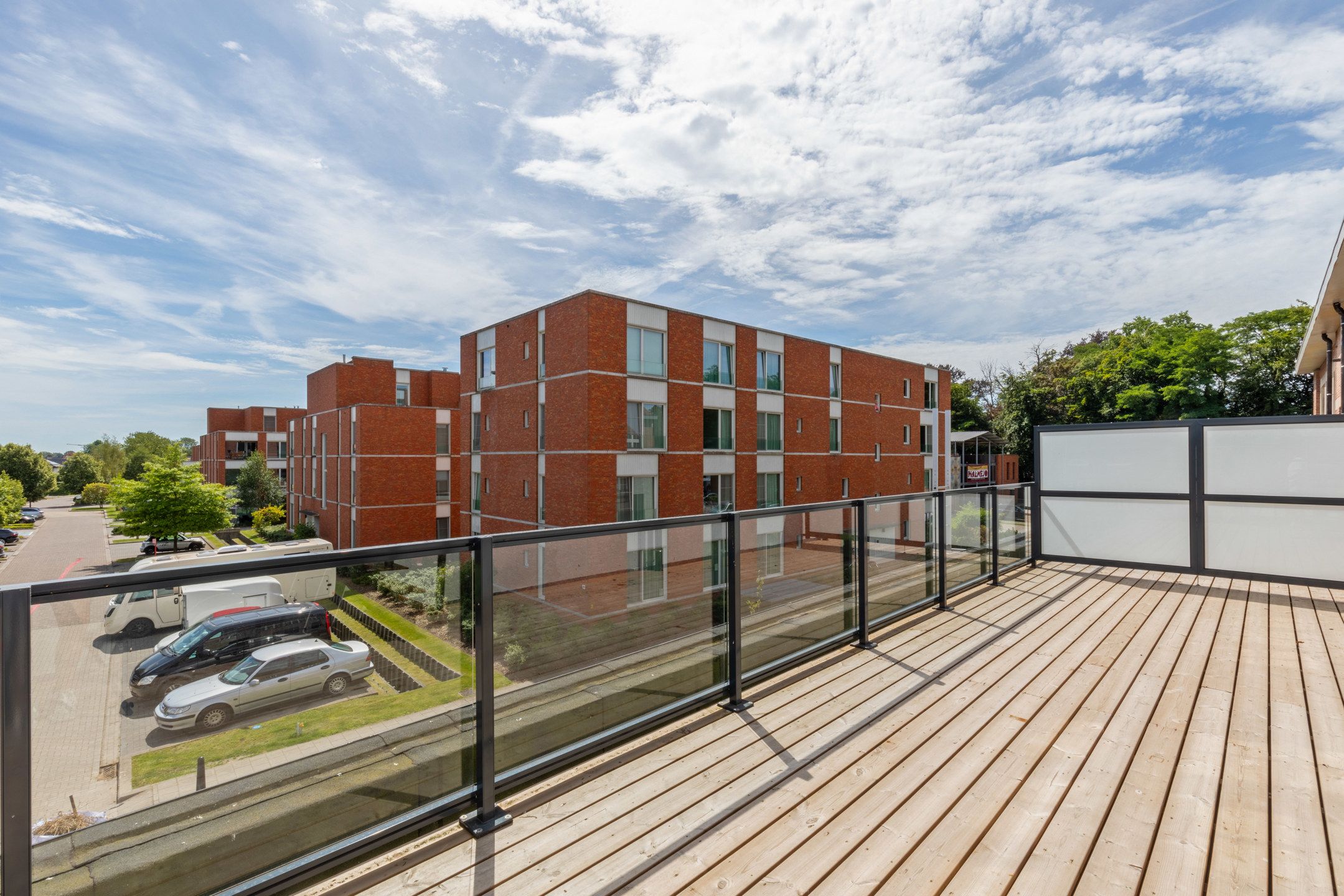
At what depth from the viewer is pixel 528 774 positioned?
2.51 meters

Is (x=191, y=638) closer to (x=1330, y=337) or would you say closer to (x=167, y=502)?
(x=1330, y=337)

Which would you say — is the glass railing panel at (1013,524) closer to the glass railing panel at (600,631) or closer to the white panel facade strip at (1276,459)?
the white panel facade strip at (1276,459)

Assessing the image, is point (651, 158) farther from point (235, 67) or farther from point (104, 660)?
point (104, 660)

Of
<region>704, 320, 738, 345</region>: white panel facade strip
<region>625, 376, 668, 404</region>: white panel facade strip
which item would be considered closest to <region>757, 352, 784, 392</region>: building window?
<region>704, 320, 738, 345</region>: white panel facade strip

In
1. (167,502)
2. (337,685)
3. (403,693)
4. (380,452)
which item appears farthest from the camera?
(167,502)

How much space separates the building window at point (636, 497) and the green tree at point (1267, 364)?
116 feet

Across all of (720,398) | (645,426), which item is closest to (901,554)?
(645,426)

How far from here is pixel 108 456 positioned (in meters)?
69.5

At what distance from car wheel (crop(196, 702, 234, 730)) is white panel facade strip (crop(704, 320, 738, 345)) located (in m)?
19.7

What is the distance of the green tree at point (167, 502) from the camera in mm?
28500

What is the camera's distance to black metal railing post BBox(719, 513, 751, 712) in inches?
133

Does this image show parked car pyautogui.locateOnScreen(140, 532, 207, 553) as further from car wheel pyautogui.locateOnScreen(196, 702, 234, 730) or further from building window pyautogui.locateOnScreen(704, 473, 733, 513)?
car wheel pyautogui.locateOnScreen(196, 702, 234, 730)

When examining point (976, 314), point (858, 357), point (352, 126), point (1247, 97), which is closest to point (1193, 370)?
point (976, 314)

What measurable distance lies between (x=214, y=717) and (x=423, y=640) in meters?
0.65
